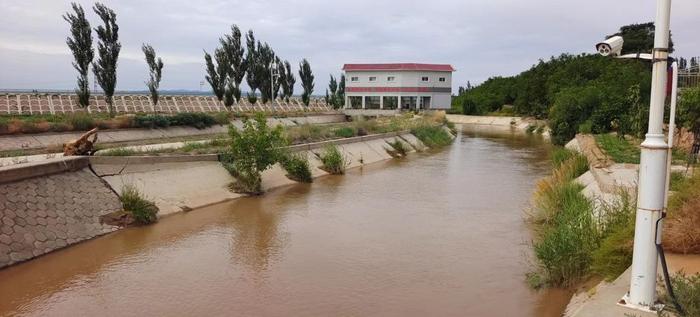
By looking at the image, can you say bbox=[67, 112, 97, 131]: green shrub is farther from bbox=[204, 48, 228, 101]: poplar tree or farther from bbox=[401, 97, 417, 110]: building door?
bbox=[401, 97, 417, 110]: building door

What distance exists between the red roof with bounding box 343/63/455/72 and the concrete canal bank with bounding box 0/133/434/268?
46.6 m

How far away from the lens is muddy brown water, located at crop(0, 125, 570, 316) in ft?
24.9

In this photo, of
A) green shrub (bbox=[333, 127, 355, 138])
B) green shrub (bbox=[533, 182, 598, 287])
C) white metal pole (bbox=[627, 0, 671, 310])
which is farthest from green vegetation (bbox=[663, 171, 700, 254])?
green shrub (bbox=[333, 127, 355, 138])

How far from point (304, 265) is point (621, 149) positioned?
14174mm

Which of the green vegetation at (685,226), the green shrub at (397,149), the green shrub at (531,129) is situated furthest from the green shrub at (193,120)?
the green shrub at (531,129)

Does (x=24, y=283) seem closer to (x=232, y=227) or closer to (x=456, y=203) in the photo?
(x=232, y=227)

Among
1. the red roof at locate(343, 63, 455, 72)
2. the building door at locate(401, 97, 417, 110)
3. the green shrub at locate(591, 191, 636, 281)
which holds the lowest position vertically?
the green shrub at locate(591, 191, 636, 281)

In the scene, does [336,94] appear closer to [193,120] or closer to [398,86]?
[398,86]

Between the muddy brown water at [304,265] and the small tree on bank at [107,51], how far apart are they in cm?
1832

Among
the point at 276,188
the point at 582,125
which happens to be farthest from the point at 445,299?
the point at 582,125

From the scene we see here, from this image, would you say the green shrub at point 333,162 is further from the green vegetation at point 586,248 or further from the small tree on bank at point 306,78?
the small tree on bank at point 306,78

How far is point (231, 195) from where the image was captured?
15203mm

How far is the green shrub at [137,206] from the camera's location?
11.9 metres

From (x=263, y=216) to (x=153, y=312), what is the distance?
236 inches
